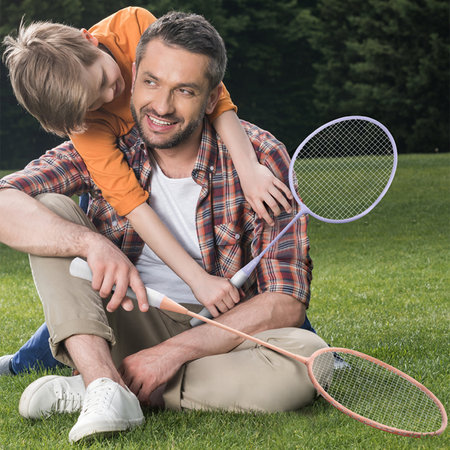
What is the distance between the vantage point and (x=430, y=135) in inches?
998

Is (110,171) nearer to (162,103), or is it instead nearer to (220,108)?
(162,103)

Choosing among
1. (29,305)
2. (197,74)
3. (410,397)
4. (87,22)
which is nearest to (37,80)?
(197,74)

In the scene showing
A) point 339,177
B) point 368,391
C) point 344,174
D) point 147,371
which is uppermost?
point 147,371

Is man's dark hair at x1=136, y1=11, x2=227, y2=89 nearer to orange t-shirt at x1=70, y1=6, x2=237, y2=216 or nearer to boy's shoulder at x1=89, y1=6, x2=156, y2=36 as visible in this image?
orange t-shirt at x1=70, y1=6, x2=237, y2=216

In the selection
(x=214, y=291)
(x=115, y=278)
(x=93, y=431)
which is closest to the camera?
(x=93, y=431)

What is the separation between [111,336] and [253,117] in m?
24.6

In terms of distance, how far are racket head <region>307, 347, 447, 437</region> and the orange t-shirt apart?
3.36 feet

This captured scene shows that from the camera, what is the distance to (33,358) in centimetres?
377

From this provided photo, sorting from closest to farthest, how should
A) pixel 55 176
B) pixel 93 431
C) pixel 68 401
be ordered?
pixel 93 431, pixel 68 401, pixel 55 176

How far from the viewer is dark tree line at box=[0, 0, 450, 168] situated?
24859mm

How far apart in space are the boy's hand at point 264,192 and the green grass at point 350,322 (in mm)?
804

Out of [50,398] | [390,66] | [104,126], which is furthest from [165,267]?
[390,66]

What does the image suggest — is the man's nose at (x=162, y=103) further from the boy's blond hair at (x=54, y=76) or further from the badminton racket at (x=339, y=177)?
the badminton racket at (x=339, y=177)

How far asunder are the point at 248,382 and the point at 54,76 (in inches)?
57.8
